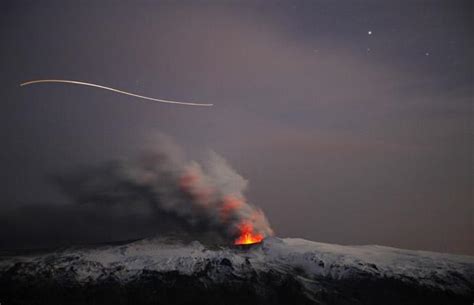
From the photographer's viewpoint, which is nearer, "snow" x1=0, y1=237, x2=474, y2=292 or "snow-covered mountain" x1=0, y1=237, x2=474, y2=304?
"snow-covered mountain" x1=0, y1=237, x2=474, y2=304

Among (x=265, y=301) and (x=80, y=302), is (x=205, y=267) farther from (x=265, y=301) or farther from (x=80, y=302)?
(x=80, y=302)

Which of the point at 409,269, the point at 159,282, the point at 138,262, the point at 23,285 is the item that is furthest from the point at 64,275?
the point at 409,269

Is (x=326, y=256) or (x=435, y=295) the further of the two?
(x=326, y=256)

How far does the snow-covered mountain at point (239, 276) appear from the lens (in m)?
75.3

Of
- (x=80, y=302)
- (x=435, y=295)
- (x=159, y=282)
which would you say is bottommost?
(x=80, y=302)

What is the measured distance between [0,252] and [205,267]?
56.3m

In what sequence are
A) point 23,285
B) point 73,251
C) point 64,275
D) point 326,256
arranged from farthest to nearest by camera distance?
point 73,251, point 326,256, point 64,275, point 23,285

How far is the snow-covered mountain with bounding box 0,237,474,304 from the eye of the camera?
7531 centimetres

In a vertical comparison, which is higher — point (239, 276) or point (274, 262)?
point (274, 262)

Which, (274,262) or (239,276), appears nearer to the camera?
(239,276)

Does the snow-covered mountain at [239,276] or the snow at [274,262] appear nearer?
the snow-covered mountain at [239,276]

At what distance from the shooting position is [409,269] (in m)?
84.8

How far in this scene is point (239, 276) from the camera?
273 feet

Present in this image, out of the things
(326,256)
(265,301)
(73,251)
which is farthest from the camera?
(73,251)
